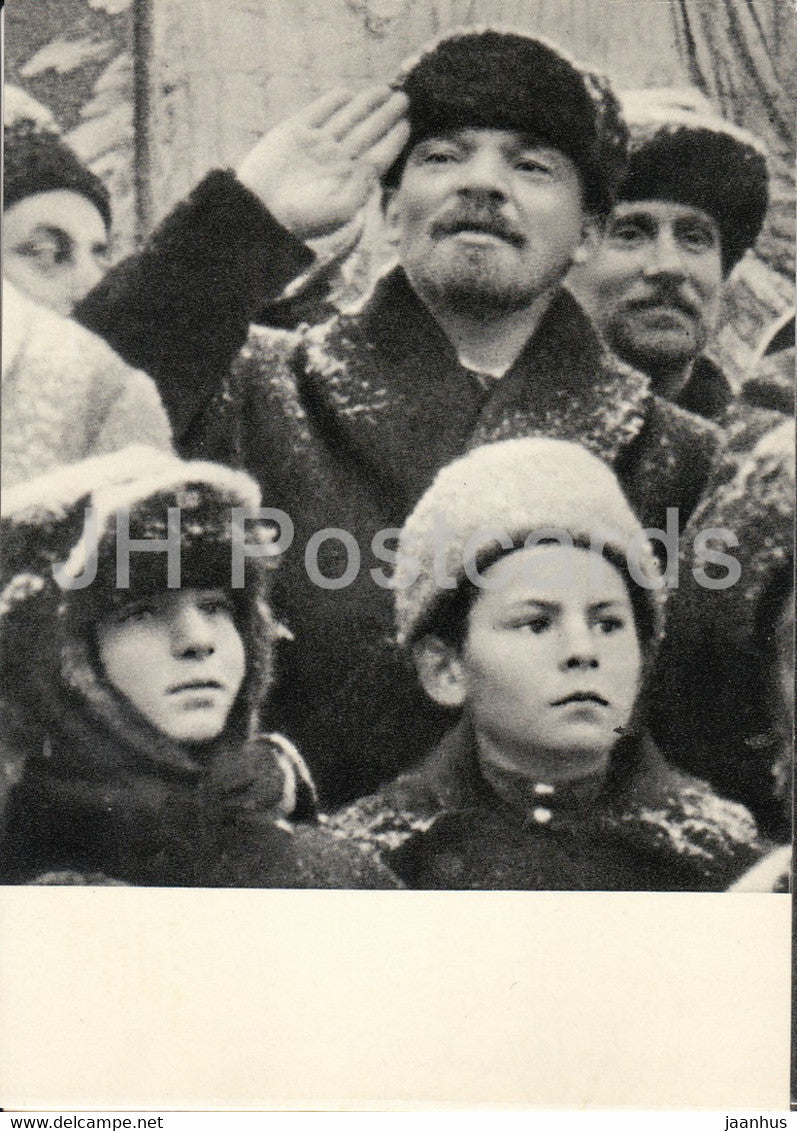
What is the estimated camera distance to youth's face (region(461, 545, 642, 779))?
7.06 ft

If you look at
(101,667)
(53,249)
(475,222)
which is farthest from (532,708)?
(53,249)

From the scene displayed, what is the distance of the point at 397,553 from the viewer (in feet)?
7.15

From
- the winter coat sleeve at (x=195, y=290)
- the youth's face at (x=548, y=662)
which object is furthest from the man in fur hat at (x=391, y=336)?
the youth's face at (x=548, y=662)

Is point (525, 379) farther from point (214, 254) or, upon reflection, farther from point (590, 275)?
point (214, 254)

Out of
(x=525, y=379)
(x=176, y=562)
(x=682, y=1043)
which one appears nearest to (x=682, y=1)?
(x=525, y=379)

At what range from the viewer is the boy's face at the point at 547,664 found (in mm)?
2152

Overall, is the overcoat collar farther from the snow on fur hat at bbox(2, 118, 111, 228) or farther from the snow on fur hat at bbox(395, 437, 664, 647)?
the snow on fur hat at bbox(2, 118, 111, 228)

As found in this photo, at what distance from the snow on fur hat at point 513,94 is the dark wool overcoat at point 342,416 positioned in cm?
24

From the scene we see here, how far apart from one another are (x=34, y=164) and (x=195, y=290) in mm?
310

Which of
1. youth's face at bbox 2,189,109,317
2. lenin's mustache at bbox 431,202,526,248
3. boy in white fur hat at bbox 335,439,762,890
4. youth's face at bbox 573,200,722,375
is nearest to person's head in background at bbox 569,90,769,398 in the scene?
youth's face at bbox 573,200,722,375

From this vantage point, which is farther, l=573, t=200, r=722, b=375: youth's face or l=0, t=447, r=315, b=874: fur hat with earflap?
l=573, t=200, r=722, b=375: youth's face

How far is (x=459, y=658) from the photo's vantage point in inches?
85.5

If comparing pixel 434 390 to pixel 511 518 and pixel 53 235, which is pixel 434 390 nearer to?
pixel 511 518

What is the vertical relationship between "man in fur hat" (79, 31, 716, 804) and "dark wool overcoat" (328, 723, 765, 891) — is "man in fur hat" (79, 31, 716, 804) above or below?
above
